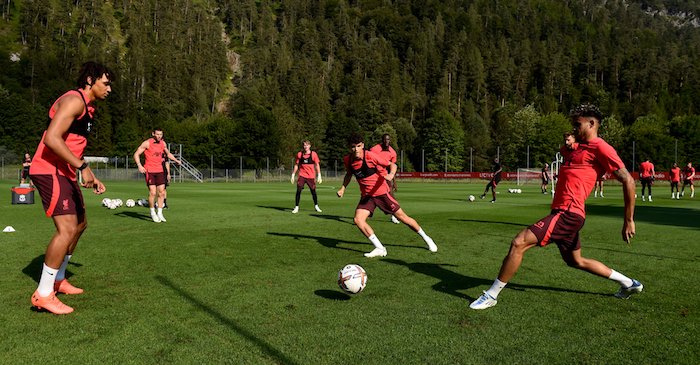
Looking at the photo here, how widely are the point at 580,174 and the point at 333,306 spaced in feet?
10.2

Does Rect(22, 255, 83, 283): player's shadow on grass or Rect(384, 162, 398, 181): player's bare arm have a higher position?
Rect(384, 162, 398, 181): player's bare arm

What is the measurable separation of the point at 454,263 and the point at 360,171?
8.27 ft

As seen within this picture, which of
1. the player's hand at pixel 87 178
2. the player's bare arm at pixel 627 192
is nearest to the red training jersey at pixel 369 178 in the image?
the player's bare arm at pixel 627 192

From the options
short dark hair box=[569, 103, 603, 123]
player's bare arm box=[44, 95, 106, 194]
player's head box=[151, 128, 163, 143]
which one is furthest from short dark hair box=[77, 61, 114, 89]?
player's head box=[151, 128, 163, 143]

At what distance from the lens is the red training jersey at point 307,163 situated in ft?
56.1

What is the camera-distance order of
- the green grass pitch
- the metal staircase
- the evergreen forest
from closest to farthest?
1. the green grass pitch
2. the metal staircase
3. the evergreen forest

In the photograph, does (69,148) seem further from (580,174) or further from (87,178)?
(580,174)

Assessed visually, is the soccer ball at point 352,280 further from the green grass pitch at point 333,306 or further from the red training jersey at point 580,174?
the red training jersey at point 580,174

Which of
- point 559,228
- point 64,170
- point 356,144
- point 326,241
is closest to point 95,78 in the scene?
point 64,170

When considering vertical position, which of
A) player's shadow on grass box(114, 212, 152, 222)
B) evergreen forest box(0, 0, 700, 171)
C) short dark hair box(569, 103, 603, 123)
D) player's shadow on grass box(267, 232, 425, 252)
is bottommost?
player's shadow on grass box(114, 212, 152, 222)

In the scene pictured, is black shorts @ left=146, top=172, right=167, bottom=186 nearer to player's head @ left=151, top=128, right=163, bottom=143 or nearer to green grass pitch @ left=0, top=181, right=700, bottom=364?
player's head @ left=151, top=128, right=163, bottom=143

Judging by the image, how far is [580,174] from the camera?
5.61 meters

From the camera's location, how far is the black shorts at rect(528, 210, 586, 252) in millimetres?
5406

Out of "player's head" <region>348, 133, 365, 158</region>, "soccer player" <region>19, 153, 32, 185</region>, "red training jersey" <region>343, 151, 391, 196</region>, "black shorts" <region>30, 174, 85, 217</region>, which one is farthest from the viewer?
"soccer player" <region>19, 153, 32, 185</region>
